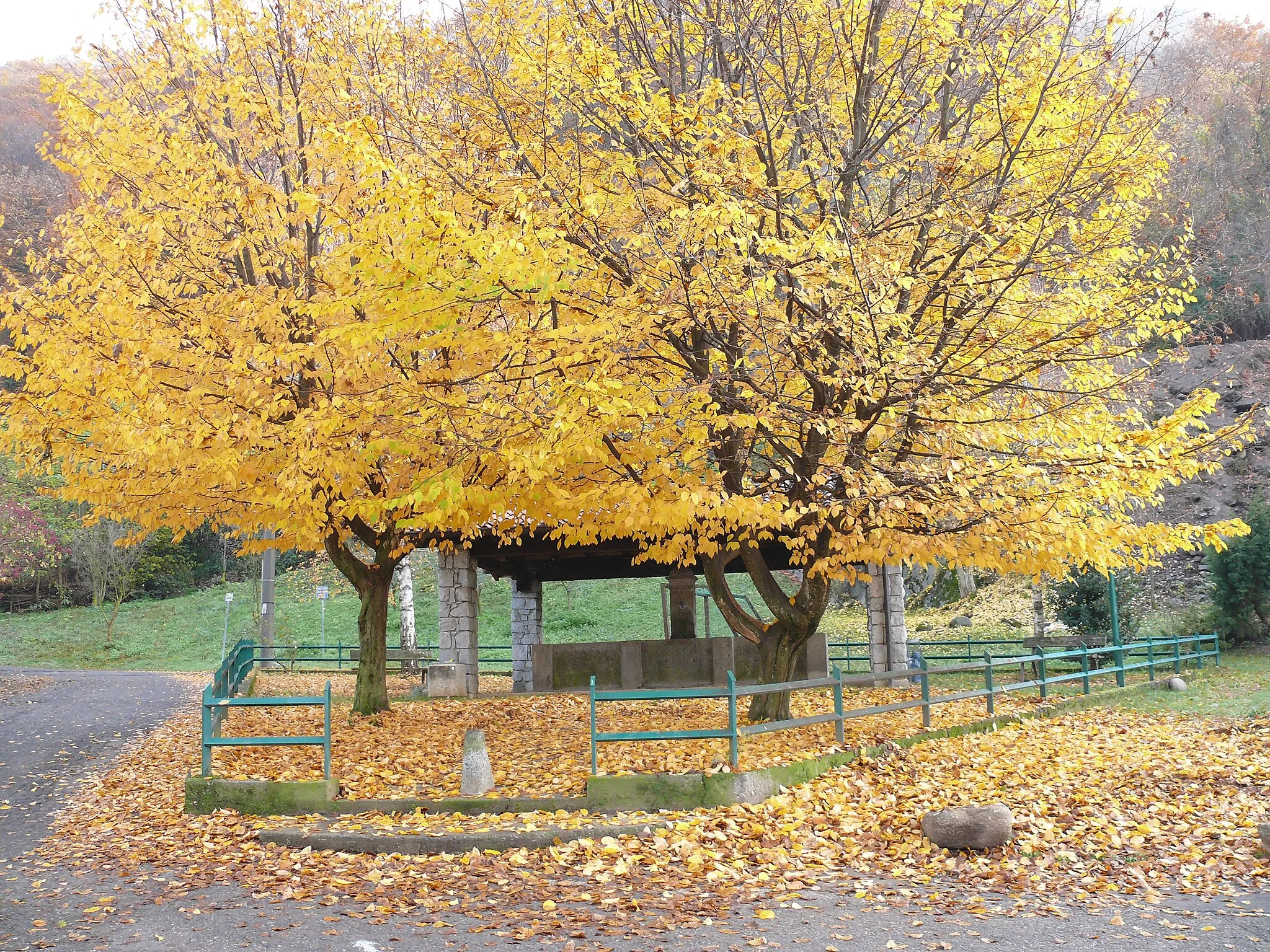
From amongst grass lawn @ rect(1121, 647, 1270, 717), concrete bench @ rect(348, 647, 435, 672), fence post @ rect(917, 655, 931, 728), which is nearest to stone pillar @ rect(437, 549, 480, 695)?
concrete bench @ rect(348, 647, 435, 672)

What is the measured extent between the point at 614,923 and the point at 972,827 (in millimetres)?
3027

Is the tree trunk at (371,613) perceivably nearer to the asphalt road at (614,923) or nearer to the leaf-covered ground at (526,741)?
the leaf-covered ground at (526,741)

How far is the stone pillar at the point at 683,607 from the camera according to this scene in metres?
18.7

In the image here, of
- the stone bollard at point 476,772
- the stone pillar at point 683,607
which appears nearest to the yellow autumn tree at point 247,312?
the stone bollard at point 476,772

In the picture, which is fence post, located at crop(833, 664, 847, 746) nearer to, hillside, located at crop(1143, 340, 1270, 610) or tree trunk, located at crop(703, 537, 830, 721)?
tree trunk, located at crop(703, 537, 830, 721)

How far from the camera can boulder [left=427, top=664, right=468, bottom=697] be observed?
57.0 feet

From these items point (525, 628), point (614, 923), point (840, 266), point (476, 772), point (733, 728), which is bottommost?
point (614, 923)

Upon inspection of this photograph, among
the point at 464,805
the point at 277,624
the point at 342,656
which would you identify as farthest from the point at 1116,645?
the point at 277,624

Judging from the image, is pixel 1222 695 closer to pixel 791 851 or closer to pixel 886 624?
pixel 886 624

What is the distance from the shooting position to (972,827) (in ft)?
23.6

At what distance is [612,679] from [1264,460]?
23578mm

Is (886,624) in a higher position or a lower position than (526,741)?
higher

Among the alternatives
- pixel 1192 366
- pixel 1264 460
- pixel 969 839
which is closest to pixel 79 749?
pixel 969 839

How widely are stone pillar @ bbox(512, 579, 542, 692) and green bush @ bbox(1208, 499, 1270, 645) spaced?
49.1 ft
